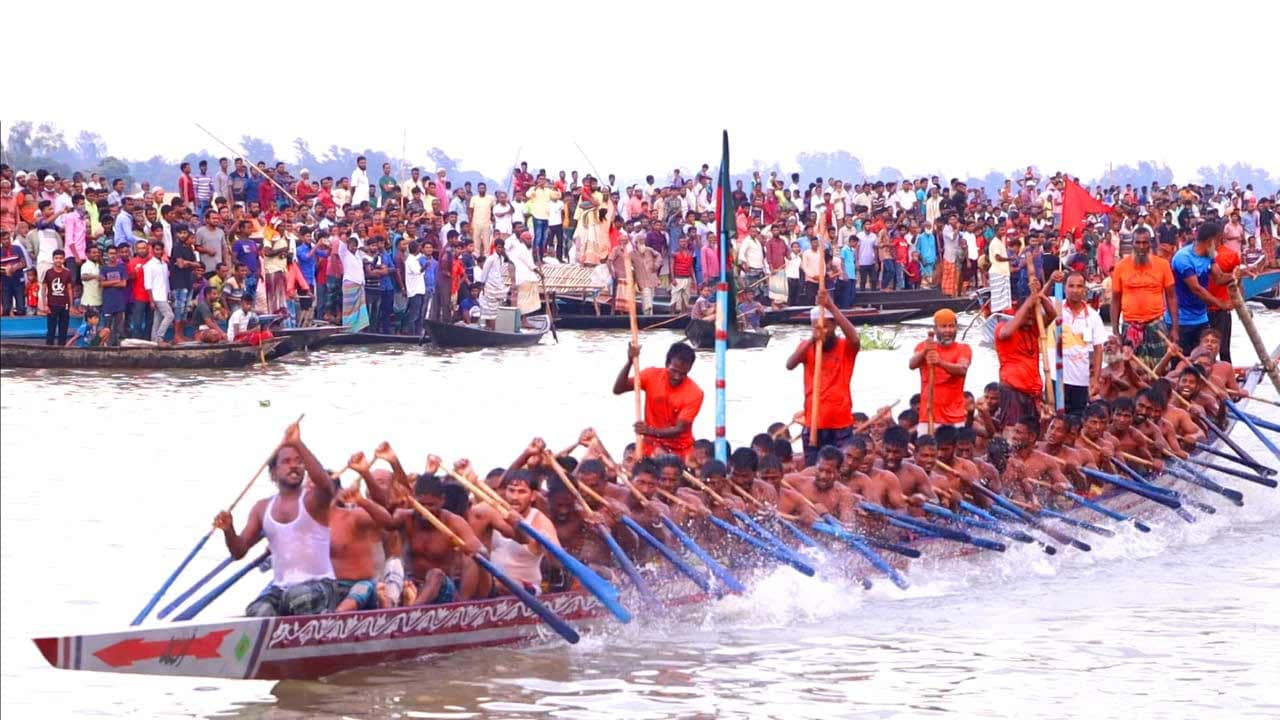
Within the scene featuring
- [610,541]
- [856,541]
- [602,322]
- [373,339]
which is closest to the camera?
[610,541]

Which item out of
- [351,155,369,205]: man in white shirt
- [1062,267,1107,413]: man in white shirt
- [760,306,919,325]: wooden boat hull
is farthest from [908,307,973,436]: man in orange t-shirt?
[760,306,919,325]: wooden boat hull

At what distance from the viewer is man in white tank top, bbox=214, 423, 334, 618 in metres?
9.70

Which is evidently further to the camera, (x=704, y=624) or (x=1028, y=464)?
(x=1028, y=464)

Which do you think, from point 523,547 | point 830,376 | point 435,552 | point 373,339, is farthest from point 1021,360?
point 373,339

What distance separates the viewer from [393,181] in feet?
95.1

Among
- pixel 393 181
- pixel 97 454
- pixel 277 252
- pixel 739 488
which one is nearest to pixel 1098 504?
pixel 739 488

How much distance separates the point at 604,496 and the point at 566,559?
0.86 metres

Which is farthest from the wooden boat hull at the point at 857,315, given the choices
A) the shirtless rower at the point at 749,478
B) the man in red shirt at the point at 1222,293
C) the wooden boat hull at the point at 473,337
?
the shirtless rower at the point at 749,478

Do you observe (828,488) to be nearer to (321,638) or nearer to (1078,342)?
(321,638)

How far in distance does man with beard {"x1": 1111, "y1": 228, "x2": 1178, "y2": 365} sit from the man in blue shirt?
6.9 inches

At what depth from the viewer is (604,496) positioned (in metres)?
11.4

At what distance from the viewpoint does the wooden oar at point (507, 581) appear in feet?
33.4

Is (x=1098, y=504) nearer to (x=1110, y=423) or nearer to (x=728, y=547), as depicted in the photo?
(x=1110, y=423)

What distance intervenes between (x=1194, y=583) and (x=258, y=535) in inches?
276
